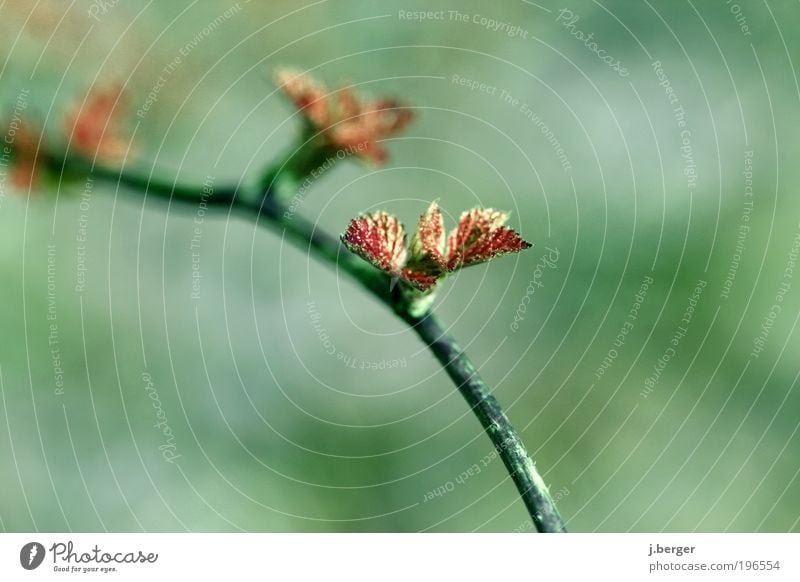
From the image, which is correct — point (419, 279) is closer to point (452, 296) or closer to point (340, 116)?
point (340, 116)

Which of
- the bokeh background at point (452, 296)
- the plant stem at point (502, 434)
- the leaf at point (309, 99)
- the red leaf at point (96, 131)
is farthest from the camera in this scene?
the bokeh background at point (452, 296)

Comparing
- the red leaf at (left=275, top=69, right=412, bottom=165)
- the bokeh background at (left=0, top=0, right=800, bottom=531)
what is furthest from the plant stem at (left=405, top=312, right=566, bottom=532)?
the bokeh background at (left=0, top=0, right=800, bottom=531)

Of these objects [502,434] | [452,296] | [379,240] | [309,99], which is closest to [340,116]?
[309,99]

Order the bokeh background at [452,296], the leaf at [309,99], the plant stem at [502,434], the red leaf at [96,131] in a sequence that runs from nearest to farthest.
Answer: the plant stem at [502,434] < the leaf at [309,99] < the red leaf at [96,131] < the bokeh background at [452,296]

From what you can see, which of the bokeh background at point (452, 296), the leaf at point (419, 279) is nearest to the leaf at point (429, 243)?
the leaf at point (419, 279)

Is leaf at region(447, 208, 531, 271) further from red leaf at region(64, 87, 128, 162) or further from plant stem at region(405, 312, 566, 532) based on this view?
red leaf at region(64, 87, 128, 162)

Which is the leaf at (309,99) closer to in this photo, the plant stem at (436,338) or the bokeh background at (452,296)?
the plant stem at (436,338)
